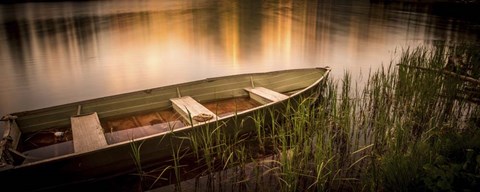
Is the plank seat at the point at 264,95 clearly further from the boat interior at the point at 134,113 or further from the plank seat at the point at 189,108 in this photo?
the plank seat at the point at 189,108

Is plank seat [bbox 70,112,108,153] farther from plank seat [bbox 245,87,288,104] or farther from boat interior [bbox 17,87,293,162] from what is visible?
plank seat [bbox 245,87,288,104]

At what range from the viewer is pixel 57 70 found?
1334cm

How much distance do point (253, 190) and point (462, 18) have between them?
32167mm

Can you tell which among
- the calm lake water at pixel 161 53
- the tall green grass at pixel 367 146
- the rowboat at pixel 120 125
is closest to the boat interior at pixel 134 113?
the rowboat at pixel 120 125

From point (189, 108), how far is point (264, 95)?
5.50 feet

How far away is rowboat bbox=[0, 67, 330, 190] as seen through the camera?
13.6 feet

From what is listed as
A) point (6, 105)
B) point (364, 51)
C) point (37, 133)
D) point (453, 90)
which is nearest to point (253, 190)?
point (37, 133)

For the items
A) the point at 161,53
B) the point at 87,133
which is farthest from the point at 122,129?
the point at 161,53

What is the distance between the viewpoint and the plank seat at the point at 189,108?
580 centimetres

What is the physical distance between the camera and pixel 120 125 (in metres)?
5.91

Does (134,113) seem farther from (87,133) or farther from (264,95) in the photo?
(264,95)

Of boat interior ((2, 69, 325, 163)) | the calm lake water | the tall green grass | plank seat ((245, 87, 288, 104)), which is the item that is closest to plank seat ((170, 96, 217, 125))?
boat interior ((2, 69, 325, 163))

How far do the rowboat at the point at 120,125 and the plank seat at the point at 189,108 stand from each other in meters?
0.02

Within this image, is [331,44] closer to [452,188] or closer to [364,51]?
[364,51]
